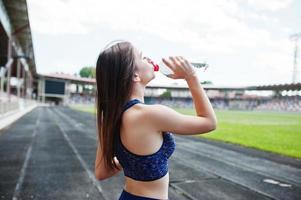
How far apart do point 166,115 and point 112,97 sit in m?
Result: 0.32

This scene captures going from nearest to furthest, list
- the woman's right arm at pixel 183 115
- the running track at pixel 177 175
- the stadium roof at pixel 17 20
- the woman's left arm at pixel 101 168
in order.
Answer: the woman's right arm at pixel 183 115
the woman's left arm at pixel 101 168
the running track at pixel 177 175
the stadium roof at pixel 17 20

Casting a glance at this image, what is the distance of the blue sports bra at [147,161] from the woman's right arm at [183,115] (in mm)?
104

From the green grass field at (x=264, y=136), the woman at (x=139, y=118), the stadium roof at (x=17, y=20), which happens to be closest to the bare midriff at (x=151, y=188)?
the woman at (x=139, y=118)

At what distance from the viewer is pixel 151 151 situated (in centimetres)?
166

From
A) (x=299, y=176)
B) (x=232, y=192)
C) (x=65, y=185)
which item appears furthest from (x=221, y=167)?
(x=65, y=185)

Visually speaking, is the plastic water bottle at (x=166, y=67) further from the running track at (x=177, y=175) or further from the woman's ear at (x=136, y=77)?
the running track at (x=177, y=175)

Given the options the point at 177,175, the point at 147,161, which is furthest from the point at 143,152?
the point at 177,175

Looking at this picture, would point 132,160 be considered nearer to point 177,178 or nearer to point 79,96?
point 177,178

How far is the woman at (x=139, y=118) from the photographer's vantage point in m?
Result: 1.66

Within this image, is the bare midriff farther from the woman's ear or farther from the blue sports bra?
the woman's ear

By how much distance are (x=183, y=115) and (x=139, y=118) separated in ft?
0.72

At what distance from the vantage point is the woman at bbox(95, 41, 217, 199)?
1659 mm

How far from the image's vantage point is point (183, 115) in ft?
5.49

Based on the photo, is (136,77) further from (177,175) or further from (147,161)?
(177,175)
